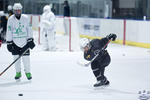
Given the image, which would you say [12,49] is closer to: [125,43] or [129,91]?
[129,91]

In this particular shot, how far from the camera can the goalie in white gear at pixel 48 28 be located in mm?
10070

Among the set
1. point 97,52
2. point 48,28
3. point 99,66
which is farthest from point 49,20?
point 97,52

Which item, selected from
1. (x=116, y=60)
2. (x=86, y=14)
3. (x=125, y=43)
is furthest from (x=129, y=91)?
(x=86, y=14)

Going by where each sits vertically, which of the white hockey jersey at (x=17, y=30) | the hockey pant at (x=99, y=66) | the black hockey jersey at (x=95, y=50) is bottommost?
the hockey pant at (x=99, y=66)

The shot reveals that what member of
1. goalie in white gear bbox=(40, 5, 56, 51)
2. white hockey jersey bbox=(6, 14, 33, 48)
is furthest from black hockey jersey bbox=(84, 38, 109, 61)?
goalie in white gear bbox=(40, 5, 56, 51)

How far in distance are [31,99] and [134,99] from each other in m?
1.38

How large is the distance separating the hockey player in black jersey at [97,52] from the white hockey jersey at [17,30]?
1.18 metres

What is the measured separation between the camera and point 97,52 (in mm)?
4918

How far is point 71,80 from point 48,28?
176 inches

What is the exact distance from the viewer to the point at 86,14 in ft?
60.4

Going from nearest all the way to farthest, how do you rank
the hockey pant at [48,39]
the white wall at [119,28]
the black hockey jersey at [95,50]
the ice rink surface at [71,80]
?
the ice rink surface at [71,80], the black hockey jersey at [95,50], the hockey pant at [48,39], the white wall at [119,28]

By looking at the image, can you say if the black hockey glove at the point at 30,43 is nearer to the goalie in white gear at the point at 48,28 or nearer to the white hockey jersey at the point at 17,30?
the white hockey jersey at the point at 17,30

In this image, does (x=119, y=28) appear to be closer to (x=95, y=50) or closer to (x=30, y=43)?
(x=30, y=43)

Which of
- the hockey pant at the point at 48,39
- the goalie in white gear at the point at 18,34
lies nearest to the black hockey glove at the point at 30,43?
the goalie in white gear at the point at 18,34
